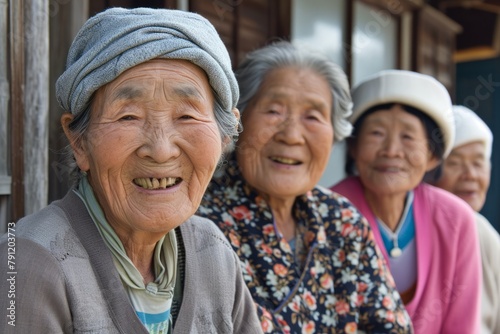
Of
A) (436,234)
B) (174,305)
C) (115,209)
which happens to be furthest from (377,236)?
(115,209)

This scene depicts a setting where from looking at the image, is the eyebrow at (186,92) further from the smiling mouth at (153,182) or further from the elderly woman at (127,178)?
the smiling mouth at (153,182)

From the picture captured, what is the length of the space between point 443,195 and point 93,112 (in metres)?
1.99

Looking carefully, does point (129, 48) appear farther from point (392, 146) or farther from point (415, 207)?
point (415, 207)

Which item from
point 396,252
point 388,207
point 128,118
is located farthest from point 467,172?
point 128,118

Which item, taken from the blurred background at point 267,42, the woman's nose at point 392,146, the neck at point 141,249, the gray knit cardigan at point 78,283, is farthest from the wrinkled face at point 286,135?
the neck at point 141,249

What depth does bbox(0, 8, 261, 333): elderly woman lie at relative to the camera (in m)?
1.30

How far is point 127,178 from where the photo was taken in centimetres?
141

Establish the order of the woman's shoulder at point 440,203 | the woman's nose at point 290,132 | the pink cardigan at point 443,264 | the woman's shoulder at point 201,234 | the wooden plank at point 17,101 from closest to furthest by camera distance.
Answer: the woman's shoulder at point 201,234, the wooden plank at point 17,101, the woman's nose at point 290,132, the pink cardigan at point 443,264, the woman's shoulder at point 440,203

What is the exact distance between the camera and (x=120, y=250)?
4.70 feet

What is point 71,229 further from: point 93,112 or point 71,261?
point 93,112

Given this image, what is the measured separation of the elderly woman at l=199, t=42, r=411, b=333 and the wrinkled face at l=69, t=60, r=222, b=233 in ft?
2.26

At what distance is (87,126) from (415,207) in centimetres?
184

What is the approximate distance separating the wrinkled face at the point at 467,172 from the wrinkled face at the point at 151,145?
2.32 meters

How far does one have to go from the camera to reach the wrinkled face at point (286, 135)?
2.20 metres
